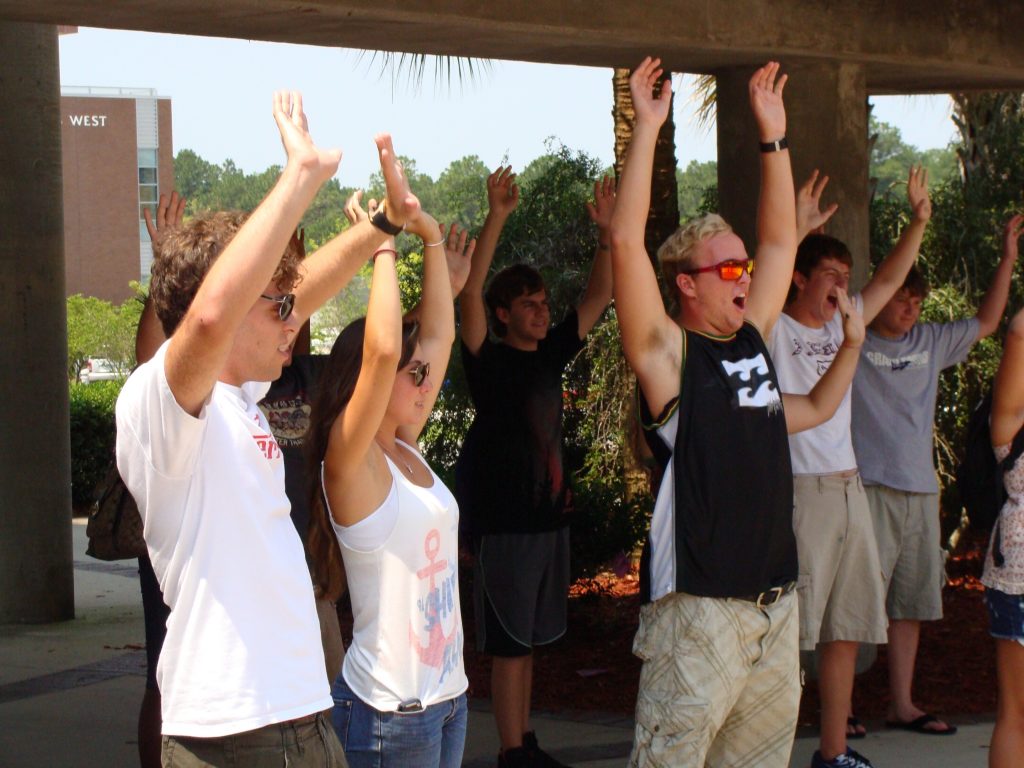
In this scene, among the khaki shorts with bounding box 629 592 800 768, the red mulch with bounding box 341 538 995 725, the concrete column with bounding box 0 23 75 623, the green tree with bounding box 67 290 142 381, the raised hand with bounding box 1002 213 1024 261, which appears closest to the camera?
the khaki shorts with bounding box 629 592 800 768

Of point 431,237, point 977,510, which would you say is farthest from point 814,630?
point 431,237

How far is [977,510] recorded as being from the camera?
4.54 m

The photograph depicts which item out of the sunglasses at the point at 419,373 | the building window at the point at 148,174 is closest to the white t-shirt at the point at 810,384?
the sunglasses at the point at 419,373

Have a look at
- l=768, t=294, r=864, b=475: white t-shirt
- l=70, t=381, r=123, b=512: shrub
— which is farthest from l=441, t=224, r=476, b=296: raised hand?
l=70, t=381, r=123, b=512: shrub

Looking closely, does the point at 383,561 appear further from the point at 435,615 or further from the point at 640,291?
the point at 640,291

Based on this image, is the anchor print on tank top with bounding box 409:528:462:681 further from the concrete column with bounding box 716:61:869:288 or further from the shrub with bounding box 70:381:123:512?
the shrub with bounding box 70:381:123:512

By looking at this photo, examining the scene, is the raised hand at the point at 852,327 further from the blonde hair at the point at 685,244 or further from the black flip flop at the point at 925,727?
the black flip flop at the point at 925,727

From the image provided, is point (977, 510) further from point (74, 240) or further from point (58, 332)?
point (74, 240)

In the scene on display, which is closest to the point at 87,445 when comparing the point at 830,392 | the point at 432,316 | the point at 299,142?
the point at 830,392

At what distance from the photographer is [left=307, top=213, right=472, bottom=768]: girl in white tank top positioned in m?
3.04

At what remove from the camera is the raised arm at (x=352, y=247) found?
3.09 m

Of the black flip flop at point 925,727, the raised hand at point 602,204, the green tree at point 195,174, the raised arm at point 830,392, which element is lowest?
the black flip flop at point 925,727

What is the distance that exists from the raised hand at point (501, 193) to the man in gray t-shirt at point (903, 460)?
1.71m

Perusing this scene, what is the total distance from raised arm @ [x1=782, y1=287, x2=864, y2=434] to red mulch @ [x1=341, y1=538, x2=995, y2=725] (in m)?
2.09
